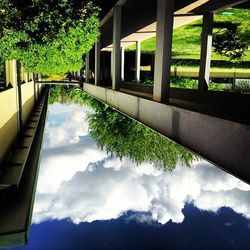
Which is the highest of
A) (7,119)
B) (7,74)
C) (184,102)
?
(7,74)

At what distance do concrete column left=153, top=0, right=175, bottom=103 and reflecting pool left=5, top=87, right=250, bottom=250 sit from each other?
510cm

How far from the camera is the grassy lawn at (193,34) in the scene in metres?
26.2

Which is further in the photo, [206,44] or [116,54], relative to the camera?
[116,54]

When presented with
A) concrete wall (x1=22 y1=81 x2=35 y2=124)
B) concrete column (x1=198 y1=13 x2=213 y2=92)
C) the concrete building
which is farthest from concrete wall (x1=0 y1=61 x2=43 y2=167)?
concrete column (x1=198 y1=13 x2=213 y2=92)

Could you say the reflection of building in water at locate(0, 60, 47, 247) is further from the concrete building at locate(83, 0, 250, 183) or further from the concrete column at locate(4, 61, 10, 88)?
the concrete building at locate(83, 0, 250, 183)

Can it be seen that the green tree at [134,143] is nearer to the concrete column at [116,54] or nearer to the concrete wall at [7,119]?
the concrete column at [116,54]

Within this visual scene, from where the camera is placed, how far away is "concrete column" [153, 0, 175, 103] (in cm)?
1087

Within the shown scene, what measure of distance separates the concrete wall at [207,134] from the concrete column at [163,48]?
569 millimetres

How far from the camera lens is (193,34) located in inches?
1276

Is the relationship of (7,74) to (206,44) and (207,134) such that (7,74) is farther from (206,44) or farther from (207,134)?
(207,134)

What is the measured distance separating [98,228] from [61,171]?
3709 mm

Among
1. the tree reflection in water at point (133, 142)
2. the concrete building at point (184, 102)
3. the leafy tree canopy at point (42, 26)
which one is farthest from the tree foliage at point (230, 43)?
the leafy tree canopy at point (42, 26)

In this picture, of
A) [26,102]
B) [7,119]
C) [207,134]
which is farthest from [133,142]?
[207,134]

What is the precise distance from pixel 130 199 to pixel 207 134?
861 cm
